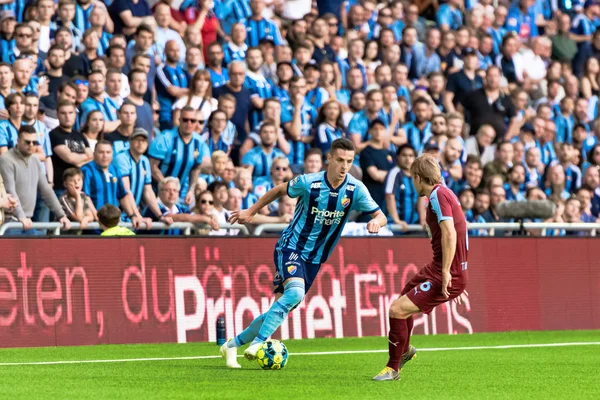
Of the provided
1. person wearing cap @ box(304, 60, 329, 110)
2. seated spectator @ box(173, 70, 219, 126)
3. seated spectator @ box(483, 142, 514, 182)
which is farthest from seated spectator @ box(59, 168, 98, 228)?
seated spectator @ box(483, 142, 514, 182)

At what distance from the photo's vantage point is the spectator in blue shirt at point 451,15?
81.1ft

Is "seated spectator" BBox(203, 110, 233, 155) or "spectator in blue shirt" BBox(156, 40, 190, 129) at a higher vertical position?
"spectator in blue shirt" BBox(156, 40, 190, 129)

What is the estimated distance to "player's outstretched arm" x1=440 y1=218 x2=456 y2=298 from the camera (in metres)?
10.8

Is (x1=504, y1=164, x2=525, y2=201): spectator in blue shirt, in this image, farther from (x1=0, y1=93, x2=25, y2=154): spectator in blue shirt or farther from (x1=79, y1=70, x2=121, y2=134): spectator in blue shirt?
(x1=0, y1=93, x2=25, y2=154): spectator in blue shirt

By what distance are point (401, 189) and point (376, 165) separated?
1.87ft

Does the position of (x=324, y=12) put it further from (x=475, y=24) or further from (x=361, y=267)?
(x=361, y=267)

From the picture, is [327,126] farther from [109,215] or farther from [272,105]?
[109,215]

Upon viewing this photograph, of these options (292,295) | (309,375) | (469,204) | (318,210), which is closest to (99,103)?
(469,204)

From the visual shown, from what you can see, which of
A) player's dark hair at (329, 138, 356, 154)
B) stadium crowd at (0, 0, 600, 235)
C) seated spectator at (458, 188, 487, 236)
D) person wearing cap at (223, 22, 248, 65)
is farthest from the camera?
person wearing cap at (223, 22, 248, 65)

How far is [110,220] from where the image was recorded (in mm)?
15617

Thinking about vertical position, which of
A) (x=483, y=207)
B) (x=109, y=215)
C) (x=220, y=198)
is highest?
(x=220, y=198)

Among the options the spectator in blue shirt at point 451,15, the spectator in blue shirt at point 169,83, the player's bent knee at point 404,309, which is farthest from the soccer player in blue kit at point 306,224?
the spectator in blue shirt at point 451,15

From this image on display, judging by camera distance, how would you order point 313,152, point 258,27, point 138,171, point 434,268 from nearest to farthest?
point 434,268 < point 138,171 < point 313,152 < point 258,27

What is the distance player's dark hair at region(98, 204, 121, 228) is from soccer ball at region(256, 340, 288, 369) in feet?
14.5
